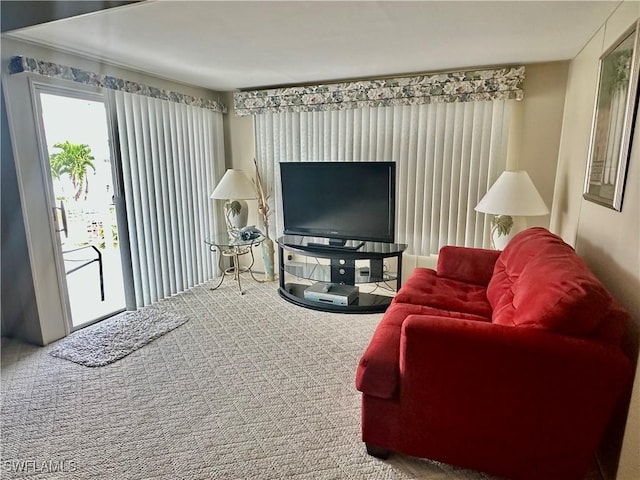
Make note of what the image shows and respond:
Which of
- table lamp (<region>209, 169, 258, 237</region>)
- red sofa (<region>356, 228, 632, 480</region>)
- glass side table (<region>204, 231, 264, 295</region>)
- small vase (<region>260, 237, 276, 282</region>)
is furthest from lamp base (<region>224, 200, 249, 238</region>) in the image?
red sofa (<region>356, 228, 632, 480</region>)

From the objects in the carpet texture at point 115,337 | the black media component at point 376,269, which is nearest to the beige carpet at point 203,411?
the carpet texture at point 115,337

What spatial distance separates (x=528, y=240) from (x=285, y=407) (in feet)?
5.89

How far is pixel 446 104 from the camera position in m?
3.49

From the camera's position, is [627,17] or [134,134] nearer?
[627,17]

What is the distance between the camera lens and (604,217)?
2035mm

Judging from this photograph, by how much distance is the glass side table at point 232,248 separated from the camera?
12.7ft

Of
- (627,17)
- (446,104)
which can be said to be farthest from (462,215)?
(627,17)

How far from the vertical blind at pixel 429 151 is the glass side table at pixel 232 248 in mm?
1162

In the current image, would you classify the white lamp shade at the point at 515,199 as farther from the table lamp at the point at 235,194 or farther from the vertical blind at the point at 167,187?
the vertical blind at the point at 167,187

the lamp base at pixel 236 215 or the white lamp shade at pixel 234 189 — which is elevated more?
the white lamp shade at pixel 234 189

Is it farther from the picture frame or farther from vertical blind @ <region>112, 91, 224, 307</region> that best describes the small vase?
the picture frame

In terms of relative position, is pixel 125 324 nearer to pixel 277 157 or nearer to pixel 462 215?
pixel 277 157

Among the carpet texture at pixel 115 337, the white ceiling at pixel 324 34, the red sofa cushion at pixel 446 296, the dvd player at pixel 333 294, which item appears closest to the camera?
the white ceiling at pixel 324 34

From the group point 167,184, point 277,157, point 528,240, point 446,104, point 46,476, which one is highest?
point 446,104
